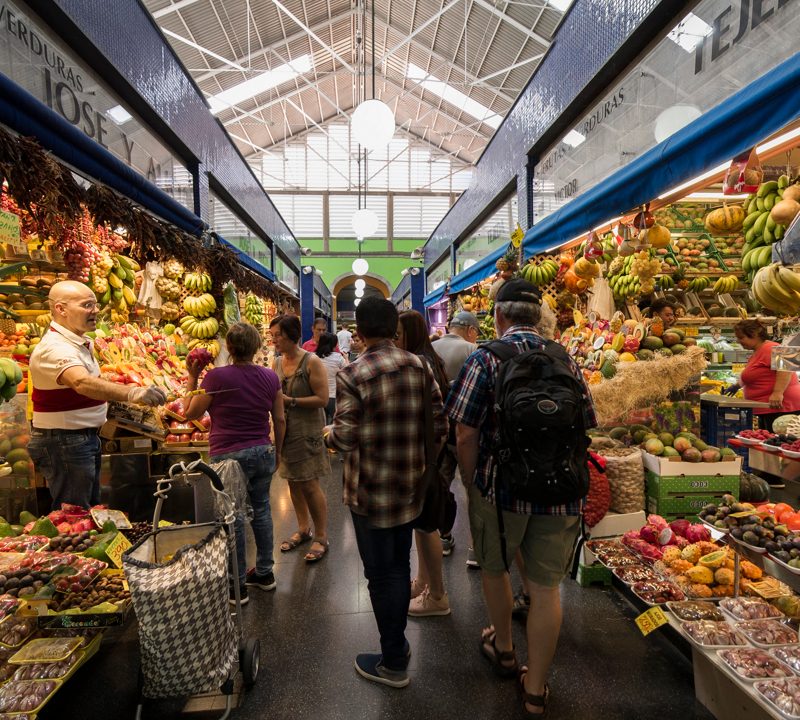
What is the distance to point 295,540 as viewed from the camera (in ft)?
12.0

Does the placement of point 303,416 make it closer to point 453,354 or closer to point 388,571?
point 453,354

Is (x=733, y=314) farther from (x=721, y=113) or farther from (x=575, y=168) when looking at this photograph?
(x=721, y=113)

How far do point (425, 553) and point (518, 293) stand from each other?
1475mm

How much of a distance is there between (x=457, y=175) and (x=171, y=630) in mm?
22968

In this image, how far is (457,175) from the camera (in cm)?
2248

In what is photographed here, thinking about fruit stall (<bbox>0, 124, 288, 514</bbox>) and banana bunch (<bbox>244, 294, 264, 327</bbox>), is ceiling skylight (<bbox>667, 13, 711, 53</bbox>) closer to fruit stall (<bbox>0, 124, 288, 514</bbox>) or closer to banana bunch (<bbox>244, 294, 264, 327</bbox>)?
fruit stall (<bbox>0, 124, 288, 514</bbox>)

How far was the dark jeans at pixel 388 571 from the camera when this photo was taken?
6.78 feet

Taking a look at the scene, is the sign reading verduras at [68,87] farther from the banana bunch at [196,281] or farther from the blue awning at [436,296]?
the blue awning at [436,296]

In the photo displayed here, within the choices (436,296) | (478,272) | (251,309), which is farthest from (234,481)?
(436,296)

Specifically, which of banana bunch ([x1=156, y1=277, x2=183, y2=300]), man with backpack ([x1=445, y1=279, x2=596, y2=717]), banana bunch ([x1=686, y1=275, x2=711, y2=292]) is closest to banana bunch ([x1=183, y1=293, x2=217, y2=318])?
banana bunch ([x1=156, y1=277, x2=183, y2=300])

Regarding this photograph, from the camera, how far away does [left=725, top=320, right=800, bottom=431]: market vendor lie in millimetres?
4652

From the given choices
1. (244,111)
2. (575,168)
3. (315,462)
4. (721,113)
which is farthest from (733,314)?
(244,111)

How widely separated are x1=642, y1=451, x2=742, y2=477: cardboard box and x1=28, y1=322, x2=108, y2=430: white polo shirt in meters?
3.54

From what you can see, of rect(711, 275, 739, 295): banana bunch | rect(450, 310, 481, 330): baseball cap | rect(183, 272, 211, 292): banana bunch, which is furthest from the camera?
Result: rect(183, 272, 211, 292): banana bunch
